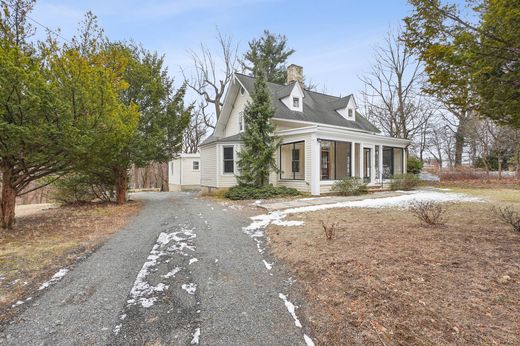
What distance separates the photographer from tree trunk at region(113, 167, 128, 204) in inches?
482

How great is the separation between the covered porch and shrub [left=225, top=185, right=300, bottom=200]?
114cm

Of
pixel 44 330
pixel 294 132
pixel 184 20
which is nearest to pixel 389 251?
pixel 44 330

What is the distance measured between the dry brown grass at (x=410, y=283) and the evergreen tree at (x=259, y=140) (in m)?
7.55

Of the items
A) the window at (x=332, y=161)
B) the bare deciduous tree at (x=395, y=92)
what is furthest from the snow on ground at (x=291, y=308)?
the bare deciduous tree at (x=395, y=92)

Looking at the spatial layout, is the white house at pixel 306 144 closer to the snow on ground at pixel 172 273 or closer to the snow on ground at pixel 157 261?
the snow on ground at pixel 157 261

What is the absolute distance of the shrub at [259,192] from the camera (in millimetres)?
12645

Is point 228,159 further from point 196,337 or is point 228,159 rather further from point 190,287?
point 196,337

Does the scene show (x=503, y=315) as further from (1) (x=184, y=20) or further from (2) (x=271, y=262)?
(1) (x=184, y=20)

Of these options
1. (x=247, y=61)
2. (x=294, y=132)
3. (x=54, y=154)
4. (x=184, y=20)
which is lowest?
(x=54, y=154)

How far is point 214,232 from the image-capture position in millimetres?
6480

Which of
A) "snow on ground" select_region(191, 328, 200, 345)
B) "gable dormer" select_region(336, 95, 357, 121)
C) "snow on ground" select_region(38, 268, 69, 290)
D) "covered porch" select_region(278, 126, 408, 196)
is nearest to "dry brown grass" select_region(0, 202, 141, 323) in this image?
"snow on ground" select_region(38, 268, 69, 290)

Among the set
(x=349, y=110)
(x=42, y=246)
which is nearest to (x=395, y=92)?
(x=349, y=110)

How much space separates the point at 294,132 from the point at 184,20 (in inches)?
340

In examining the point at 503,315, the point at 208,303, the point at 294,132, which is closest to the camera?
the point at 503,315
